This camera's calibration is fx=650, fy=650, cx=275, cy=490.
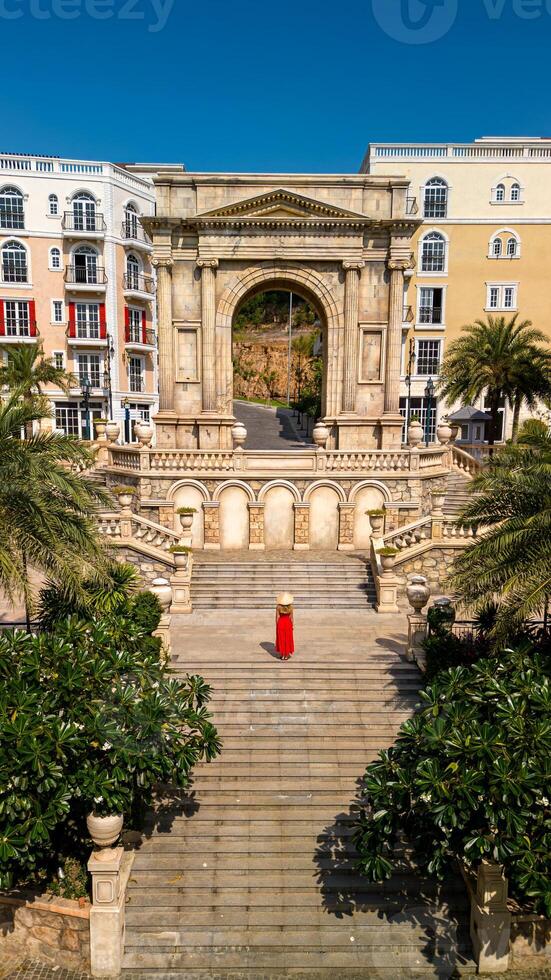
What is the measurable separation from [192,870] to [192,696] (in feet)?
10.3

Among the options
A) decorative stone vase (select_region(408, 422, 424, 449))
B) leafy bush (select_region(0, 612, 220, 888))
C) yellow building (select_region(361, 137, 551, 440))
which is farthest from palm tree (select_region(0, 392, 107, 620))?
yellow building (select_region(361, 137, 551, 440))

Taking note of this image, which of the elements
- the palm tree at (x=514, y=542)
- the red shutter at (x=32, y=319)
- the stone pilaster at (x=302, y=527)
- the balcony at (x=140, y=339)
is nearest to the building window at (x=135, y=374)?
the balcony at (x=140, y=339)

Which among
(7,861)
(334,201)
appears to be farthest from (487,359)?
(7,861)

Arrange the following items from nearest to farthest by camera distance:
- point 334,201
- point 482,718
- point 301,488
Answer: point 482,718, point 301,488, point 334,201

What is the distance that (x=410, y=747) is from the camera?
11.2m

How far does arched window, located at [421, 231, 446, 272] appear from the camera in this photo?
5019 cm

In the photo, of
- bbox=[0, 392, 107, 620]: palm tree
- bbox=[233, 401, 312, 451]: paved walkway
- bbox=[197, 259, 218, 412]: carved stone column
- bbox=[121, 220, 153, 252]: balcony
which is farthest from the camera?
bbox=[121, 220, 153, 252]: balcony

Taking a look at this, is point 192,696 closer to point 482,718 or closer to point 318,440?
point 482,718

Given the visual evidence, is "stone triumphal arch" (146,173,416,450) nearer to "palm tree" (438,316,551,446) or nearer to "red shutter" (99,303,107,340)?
"palm tree" (438,316,551,446)

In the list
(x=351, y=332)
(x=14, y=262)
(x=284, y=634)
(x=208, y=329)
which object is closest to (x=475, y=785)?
(x=284, y=634)

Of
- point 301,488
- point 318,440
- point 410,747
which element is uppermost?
point 318,440

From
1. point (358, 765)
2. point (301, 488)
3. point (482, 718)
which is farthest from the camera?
point (301, 488)

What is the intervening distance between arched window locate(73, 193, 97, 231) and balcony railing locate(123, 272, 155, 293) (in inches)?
176

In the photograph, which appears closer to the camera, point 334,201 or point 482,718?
point 482,718
